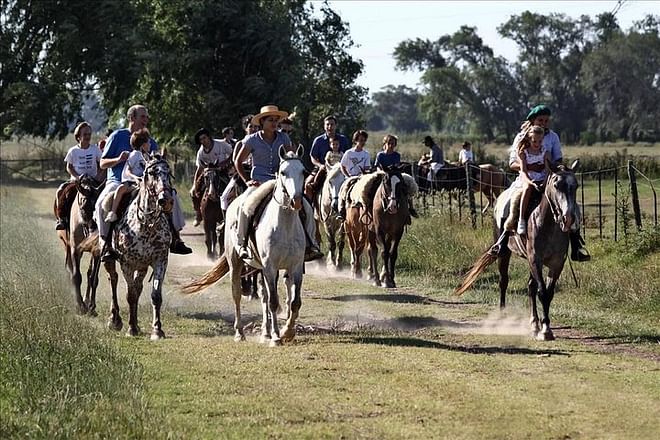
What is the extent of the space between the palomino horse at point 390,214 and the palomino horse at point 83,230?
18.1 feet

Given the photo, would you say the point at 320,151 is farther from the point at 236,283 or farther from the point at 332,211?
the point at 236,283

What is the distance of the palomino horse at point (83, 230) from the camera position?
51.7ft

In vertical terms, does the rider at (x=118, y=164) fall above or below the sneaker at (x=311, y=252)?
above

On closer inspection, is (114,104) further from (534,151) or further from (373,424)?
(373,424)

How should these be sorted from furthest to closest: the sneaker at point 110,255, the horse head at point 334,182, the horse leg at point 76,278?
the horse head at point 334,182 → the horse leg at point 76,278 → the sneaker at point 110,255

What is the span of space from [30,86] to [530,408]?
119 feet

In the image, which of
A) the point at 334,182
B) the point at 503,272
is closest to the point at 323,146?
the point at 334,182

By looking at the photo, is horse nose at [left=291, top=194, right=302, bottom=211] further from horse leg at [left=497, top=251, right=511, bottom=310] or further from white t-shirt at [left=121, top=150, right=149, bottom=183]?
horse leg at [left=497, top=251, right=511, bottom=310]

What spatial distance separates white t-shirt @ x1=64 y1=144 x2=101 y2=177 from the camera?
16219 millimetres

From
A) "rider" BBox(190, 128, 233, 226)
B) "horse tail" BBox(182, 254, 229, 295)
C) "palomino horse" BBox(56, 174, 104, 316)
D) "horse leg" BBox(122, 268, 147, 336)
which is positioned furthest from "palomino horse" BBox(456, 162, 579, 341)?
"rider" BBox(190, 128, 233, 226)

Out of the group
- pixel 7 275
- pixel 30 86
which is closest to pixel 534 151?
pixel 7 275

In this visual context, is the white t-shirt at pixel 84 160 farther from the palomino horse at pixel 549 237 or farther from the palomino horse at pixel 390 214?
the palomino horse at pixel 549 237

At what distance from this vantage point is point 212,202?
22.3 m

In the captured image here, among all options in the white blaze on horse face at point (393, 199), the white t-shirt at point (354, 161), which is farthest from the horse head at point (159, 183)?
the white t-shirt at point (354, 161)
